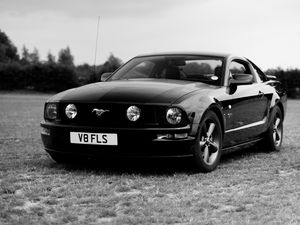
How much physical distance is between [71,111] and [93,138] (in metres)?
0.42

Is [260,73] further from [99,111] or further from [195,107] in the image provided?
[99,111]

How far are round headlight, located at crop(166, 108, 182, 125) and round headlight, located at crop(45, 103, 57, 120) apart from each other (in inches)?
51.1

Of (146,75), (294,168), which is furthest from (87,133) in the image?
(294,168)

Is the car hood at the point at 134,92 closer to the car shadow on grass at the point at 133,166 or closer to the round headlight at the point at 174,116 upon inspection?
the round headlight at the point at 174,116

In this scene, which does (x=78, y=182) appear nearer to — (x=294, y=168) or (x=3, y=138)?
(x=294, y=168)

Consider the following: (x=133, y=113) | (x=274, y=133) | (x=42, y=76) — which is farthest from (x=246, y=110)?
(x=42, y=76)

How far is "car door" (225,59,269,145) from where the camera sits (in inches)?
297

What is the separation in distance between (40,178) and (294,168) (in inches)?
114

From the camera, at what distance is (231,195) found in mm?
5391

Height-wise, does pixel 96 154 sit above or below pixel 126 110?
below

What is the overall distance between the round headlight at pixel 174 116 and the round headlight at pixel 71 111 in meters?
1.01

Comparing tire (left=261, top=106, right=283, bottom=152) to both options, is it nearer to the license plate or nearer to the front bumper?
the front bumper

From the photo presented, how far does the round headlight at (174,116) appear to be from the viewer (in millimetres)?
→ 6332

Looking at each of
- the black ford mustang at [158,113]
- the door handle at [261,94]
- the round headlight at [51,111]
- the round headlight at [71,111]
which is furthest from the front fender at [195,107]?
the door handle at [261,94]
